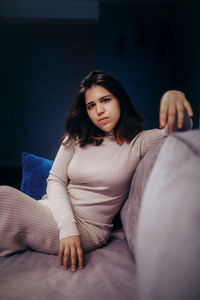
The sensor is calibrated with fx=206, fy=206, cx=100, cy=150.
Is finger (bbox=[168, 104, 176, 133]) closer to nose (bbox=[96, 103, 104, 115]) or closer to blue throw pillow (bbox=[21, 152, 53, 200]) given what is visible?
nose (bbox=[96, 103, 104, 115])

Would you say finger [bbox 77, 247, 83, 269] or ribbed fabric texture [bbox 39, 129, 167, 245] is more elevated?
ribbed fabric texture [bbox 39, 129, 167, 245]

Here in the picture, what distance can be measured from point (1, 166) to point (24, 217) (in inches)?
162

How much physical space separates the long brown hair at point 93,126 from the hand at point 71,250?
0.50 metres

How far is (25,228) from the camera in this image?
2.58 ft

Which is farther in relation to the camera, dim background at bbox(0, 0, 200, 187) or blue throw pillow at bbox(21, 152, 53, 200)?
dim background at bbox(0, 0, 200, 187)

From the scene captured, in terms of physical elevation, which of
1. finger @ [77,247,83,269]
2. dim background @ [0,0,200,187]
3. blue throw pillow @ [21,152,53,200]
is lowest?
finger @ [77,247,83,269]

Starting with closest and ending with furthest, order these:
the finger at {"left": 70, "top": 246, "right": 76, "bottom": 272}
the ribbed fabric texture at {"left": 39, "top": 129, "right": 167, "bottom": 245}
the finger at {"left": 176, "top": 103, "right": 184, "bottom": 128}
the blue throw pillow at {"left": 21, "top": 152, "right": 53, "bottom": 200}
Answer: the finger at {"left": 176, "top": 103, "right": 184, "bottom": 128} → the finger at {"left": 70, "top": 246, "right": 76, "bottom": 272} → the ribbed fabric texture at {"left": 39, "top": 129, "right": 167, "bottom": 245} → the blue throw pillow at {"left": 21, "top": 152, "right": 53, "bottom": 200}

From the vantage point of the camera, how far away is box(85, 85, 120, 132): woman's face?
3.39 feet

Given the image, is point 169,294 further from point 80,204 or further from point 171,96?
point 80,204

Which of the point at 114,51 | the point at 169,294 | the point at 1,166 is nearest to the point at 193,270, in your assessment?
the point at 169,294

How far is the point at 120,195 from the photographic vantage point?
958mm

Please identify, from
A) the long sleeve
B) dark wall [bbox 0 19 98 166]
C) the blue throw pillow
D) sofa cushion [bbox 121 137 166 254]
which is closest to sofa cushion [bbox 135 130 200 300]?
sofa cushion [bbox 121 137 166 254]

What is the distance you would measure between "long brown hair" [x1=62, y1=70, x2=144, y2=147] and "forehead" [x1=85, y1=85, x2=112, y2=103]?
2 centimetres

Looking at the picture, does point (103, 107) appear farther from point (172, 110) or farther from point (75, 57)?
point (75, 57)
